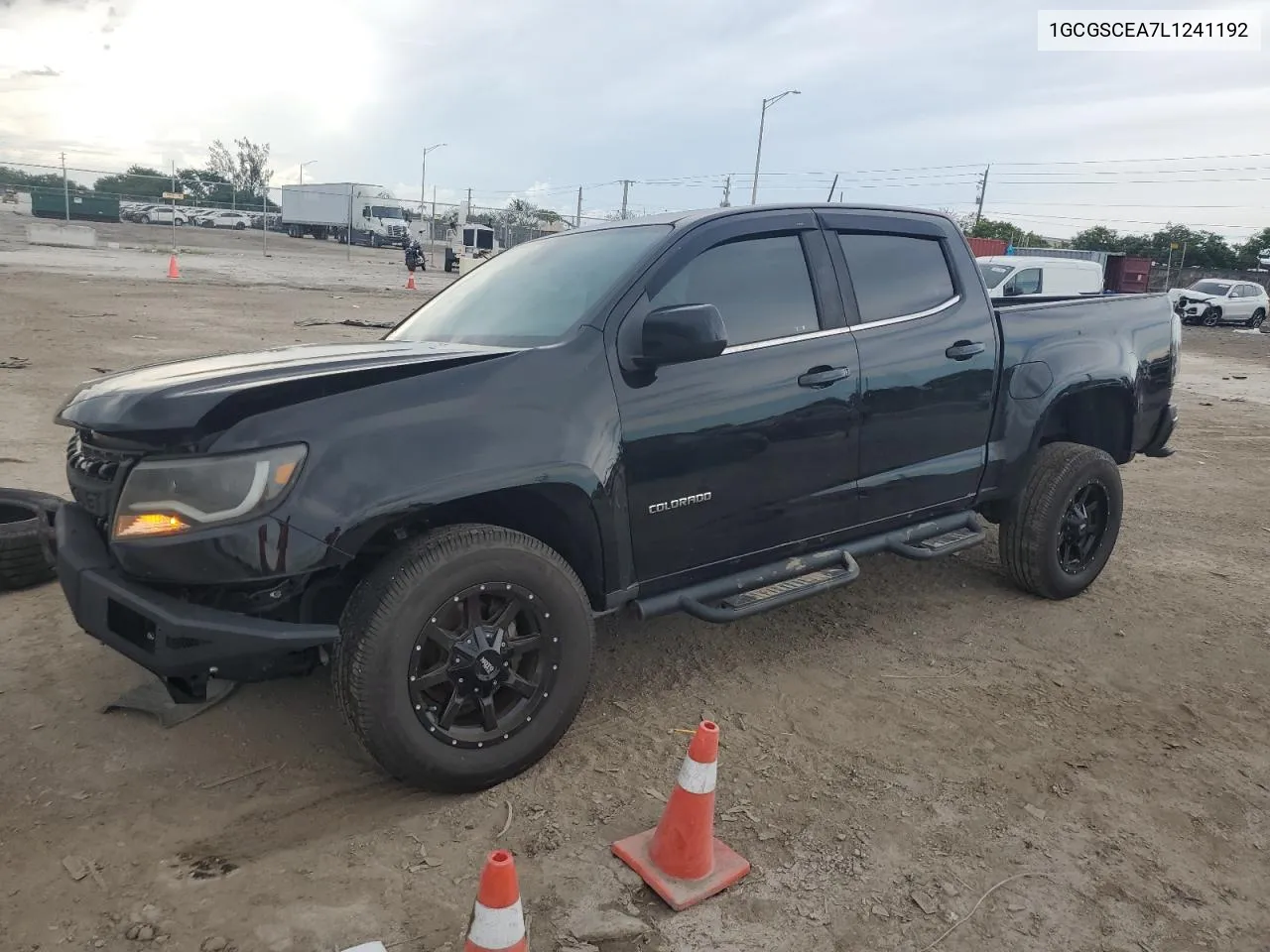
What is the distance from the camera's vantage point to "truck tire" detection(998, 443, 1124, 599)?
448cm

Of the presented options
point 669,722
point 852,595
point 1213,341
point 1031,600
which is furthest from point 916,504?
point 1213,341

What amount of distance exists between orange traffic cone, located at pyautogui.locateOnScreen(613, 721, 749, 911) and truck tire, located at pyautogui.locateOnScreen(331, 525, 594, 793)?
0.58 m

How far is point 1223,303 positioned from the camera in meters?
29.5

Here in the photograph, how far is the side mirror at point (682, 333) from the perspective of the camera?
295cm

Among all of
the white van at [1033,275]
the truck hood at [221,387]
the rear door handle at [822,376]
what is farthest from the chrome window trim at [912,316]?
the white van at [1033,275]

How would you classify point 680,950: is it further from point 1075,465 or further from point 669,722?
point 1075,465

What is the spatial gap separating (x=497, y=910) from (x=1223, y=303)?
34.5 m

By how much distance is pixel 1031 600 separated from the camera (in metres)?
4.75

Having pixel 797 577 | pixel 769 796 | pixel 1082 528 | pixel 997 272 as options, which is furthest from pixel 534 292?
pixel 997 272

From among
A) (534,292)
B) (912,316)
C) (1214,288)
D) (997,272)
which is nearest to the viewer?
(534,292)

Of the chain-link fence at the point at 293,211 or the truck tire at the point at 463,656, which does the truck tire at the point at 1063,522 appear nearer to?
the truck tire at the point at 463,656

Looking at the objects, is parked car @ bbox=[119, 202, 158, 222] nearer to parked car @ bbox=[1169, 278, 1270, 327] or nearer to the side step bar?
parked car @ bbox=[1169, 278, 1270, 327]

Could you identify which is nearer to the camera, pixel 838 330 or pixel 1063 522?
pixel 838 330

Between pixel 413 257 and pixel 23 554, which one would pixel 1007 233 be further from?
pixel 23 554
